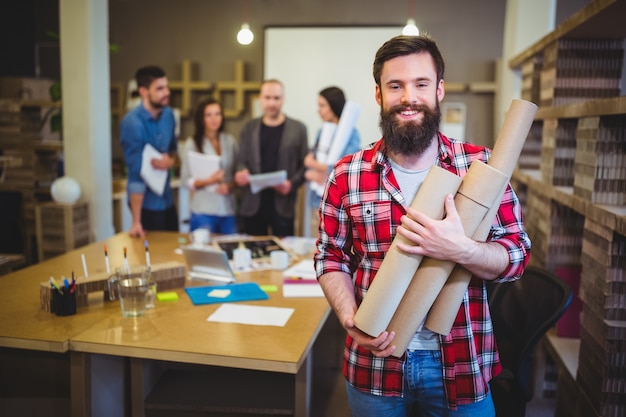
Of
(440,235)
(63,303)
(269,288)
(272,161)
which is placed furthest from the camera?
(272,161)

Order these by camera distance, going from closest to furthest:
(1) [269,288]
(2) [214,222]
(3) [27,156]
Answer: (1) [269,288] → (2) [214,222] → (3) [27,156]

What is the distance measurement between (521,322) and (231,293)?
110 centimetres

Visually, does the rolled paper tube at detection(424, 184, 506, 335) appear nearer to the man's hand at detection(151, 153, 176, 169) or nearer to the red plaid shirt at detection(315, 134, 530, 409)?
the red plaid shirt at detection(315, 134, 530, 409)

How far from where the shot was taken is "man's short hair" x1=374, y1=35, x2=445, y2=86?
4.26 feet

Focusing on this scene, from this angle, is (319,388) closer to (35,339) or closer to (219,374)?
(219,374)

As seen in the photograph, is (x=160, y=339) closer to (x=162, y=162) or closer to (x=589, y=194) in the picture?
(x=589, y=194)

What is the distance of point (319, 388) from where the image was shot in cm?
298

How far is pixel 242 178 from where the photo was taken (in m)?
3.55

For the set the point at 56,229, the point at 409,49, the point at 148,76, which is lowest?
the point at 56,229

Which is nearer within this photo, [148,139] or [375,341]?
[375,341]

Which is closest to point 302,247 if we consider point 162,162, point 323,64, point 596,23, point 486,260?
point 162,162

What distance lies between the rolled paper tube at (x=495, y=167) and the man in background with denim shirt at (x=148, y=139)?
2.38 metres

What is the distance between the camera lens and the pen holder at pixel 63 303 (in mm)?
1957

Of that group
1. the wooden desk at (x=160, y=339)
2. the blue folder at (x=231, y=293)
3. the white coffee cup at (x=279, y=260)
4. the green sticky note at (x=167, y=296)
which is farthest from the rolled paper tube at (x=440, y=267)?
the white coffee cup at (x=279, y=260)
